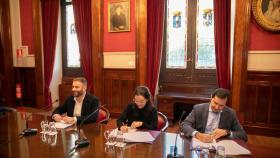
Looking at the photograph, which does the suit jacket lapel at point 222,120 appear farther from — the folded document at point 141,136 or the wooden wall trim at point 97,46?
the wooden wall trim at point 97,46

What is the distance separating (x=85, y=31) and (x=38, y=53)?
1.57 m

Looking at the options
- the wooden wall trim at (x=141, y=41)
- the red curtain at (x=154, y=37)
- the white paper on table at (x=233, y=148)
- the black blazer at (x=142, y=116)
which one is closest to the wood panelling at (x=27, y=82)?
the wooden wall trim at (x=141, y=41)

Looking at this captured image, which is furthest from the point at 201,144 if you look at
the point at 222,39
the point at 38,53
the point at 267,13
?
the point at 38,53

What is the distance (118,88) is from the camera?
5.11 metres

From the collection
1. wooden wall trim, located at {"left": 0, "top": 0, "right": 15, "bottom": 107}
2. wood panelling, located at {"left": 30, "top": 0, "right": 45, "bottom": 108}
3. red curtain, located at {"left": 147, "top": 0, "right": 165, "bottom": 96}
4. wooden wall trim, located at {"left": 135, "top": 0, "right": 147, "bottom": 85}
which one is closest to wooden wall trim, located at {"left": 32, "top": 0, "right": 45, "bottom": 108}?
wood panelling, located at {"left": 30, "top": 0, "right": 45, "bottom": 108}

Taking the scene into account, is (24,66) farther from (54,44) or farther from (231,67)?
(231,67)

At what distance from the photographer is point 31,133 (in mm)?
2023

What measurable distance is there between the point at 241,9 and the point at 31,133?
3.69 meters

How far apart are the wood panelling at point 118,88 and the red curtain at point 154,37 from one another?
1.44ft

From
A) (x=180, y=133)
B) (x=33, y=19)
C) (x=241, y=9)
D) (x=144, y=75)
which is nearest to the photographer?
(x=180, y=133)

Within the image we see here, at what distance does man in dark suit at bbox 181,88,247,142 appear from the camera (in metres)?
1.98

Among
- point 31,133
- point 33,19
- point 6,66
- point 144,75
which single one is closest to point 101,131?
point 31,133

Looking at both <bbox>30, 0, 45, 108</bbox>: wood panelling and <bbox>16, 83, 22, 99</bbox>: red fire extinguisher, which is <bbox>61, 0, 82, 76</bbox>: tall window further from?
<bbox>16, 83, 22, 99</bbox>: red fire extinguisher

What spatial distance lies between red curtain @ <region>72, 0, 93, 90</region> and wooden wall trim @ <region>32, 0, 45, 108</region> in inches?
47.3
